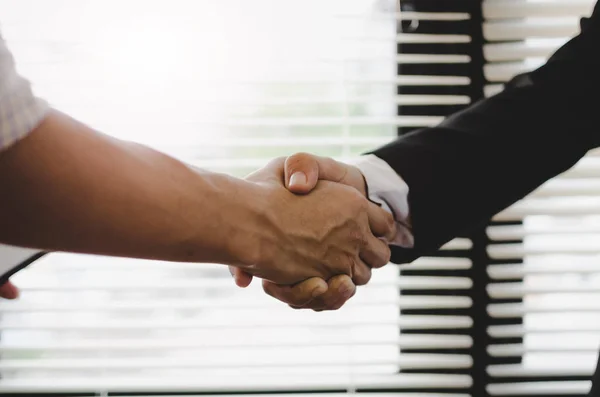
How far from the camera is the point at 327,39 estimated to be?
42.1 inches

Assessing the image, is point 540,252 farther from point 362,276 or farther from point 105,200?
point 105,200

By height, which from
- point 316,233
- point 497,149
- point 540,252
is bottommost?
point 540,252

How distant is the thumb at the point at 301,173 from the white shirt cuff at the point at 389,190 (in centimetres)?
11

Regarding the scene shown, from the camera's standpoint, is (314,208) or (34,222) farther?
(314,208)

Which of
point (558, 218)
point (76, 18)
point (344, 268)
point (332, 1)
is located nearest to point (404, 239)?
point (344, 268)

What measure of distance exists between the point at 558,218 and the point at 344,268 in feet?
1.80

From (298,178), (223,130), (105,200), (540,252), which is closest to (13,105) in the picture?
(105,200)

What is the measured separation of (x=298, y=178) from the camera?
2.97 ft

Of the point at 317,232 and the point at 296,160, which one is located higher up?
the point at 296,160

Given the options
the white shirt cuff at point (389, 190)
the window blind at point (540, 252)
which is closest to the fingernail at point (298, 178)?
the white shirt cuff at point (389, 190)

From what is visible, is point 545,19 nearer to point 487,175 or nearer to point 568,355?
point 487,175

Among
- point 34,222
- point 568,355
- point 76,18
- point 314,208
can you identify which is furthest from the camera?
point 568,355

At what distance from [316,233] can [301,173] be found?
0.11 metres

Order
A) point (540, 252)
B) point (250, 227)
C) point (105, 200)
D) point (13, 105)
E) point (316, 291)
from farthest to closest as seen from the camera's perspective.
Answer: point (540, 252) < point (316, 291) < point (250, 227) < point (105, 200) < point (13, 105)
